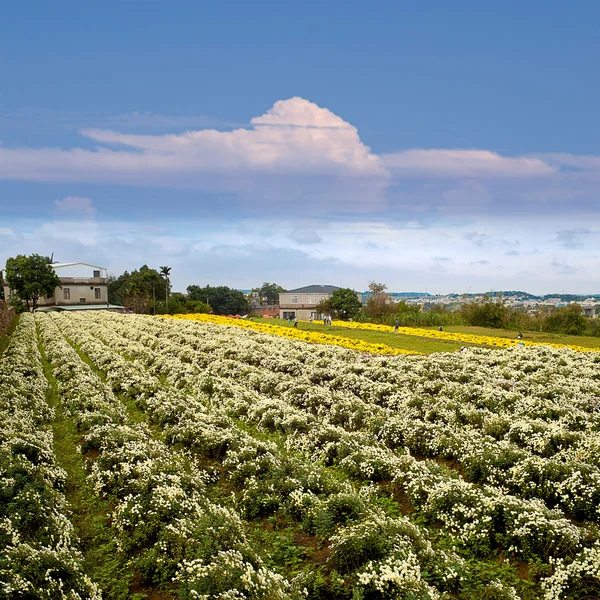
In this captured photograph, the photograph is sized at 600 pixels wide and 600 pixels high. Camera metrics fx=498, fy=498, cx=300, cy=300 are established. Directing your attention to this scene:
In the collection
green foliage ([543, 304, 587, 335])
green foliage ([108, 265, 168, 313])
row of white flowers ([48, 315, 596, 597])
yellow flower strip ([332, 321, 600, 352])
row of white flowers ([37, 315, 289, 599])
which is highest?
green foliage ([108, 265, 168, 313])

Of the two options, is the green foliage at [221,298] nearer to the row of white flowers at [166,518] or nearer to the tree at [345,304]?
the tree at [345,304]

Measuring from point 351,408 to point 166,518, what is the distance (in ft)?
26.0

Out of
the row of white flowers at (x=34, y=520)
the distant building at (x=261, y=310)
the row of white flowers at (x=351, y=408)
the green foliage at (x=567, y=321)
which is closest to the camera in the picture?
the row of white flowers at (x=34, y=520)

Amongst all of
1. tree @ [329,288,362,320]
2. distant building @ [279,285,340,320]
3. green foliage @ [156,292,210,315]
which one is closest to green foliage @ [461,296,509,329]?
tree @ [329,288,362,320]

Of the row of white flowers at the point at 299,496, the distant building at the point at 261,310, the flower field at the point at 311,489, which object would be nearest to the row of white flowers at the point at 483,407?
the flower field at the point at 311,489

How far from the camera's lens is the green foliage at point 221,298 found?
129 metres

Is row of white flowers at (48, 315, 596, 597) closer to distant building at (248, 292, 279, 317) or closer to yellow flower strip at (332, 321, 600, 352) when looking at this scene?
yellow flower strip at (332, 321, 600, 352)

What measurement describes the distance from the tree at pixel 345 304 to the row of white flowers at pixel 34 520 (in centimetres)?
6475

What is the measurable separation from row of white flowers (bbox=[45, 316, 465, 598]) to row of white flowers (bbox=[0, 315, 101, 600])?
5.76 ft

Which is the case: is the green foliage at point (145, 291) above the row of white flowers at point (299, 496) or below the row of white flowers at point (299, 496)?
above

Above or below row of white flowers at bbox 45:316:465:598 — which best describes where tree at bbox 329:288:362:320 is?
above

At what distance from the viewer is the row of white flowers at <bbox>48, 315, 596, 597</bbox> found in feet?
27.5

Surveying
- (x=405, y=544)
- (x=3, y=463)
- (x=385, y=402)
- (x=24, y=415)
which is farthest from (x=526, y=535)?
(x=24, y=415)

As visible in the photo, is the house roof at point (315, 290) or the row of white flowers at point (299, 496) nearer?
the row of white flowers at point (299, 496)
